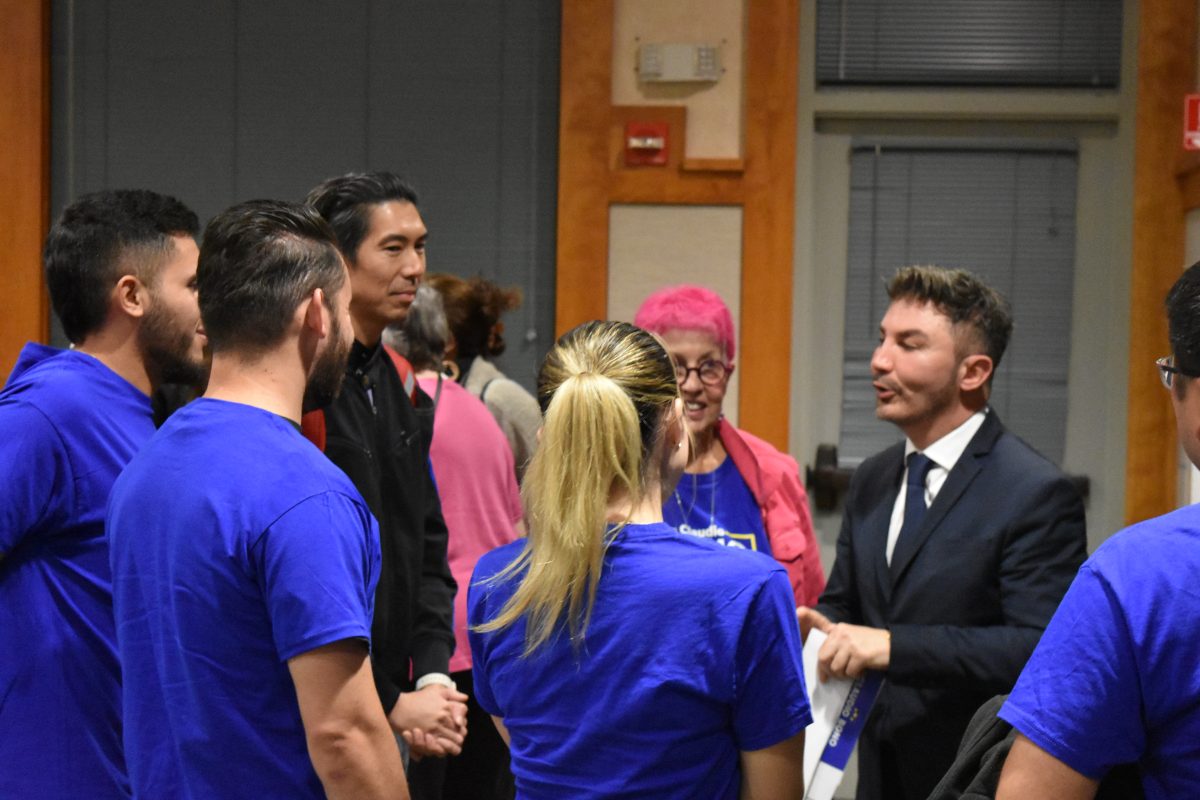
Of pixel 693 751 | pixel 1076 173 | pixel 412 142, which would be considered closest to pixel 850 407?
pixel 1076 173

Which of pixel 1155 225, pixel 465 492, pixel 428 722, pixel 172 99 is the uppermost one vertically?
pixel 172 99

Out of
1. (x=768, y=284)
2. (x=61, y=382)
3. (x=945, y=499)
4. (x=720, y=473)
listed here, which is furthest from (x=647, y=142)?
(x=61, y=382)

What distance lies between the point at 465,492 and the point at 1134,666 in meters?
2.02

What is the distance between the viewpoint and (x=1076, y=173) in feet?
15.0

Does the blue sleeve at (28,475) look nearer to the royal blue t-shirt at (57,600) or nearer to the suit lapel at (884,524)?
the royal blue t-shirt at (57,600)

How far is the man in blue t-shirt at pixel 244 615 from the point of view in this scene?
1416 mm

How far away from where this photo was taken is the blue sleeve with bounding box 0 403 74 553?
181 cm

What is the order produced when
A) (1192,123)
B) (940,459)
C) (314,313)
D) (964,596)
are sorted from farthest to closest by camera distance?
(1192,123)
(940,459)
(964,596)
(314,313)

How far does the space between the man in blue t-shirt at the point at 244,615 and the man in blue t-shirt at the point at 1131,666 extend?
72 centimetres

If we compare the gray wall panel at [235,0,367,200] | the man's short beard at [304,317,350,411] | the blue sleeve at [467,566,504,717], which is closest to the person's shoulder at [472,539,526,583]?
the blue sleeve at [467,566,504,717]

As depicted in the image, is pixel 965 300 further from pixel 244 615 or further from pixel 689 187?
pixel 689 187

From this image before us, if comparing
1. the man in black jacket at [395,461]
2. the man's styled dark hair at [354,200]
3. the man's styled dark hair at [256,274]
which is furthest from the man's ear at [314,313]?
the man's styled dark hair at [354,200]

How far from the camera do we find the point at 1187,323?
1.20 m

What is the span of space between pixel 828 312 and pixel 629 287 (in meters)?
0.75
